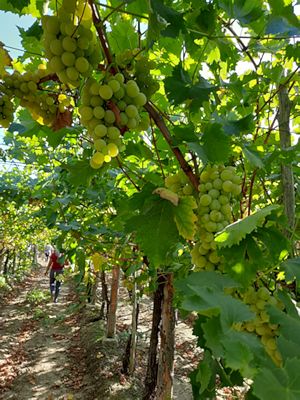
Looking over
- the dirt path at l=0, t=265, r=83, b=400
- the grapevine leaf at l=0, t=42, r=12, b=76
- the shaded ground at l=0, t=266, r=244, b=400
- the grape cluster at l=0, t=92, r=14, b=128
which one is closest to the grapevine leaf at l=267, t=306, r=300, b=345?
the grape cluster at l=0, t=92, r=14, b=128

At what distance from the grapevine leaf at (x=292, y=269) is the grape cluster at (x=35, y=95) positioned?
0.92m

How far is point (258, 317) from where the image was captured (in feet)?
3.32

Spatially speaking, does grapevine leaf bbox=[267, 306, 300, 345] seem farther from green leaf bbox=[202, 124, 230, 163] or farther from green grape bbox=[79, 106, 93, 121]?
green grape bbox=[79, 106, 93, 121]

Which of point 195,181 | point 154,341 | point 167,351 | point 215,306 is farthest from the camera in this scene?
point 154,341

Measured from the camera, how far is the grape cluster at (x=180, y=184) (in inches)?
47.4

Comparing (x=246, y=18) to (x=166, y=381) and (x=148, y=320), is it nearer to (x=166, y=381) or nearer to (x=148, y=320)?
(x=166, y=381)

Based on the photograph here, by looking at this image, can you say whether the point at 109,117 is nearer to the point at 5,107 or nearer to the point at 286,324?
the point at 5,107

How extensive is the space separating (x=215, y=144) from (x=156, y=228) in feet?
1.01

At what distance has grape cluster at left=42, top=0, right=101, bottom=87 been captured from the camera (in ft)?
3.03

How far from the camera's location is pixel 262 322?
3.26 feet

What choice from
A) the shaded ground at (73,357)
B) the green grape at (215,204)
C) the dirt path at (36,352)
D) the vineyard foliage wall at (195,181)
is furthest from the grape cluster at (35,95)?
the dirt path at (36,352)

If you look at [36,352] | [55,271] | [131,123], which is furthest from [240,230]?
[55,271]

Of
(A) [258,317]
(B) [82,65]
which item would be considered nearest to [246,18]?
(B) [82,65]

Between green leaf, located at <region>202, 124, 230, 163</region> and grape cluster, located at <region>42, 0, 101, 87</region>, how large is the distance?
0.40 m
